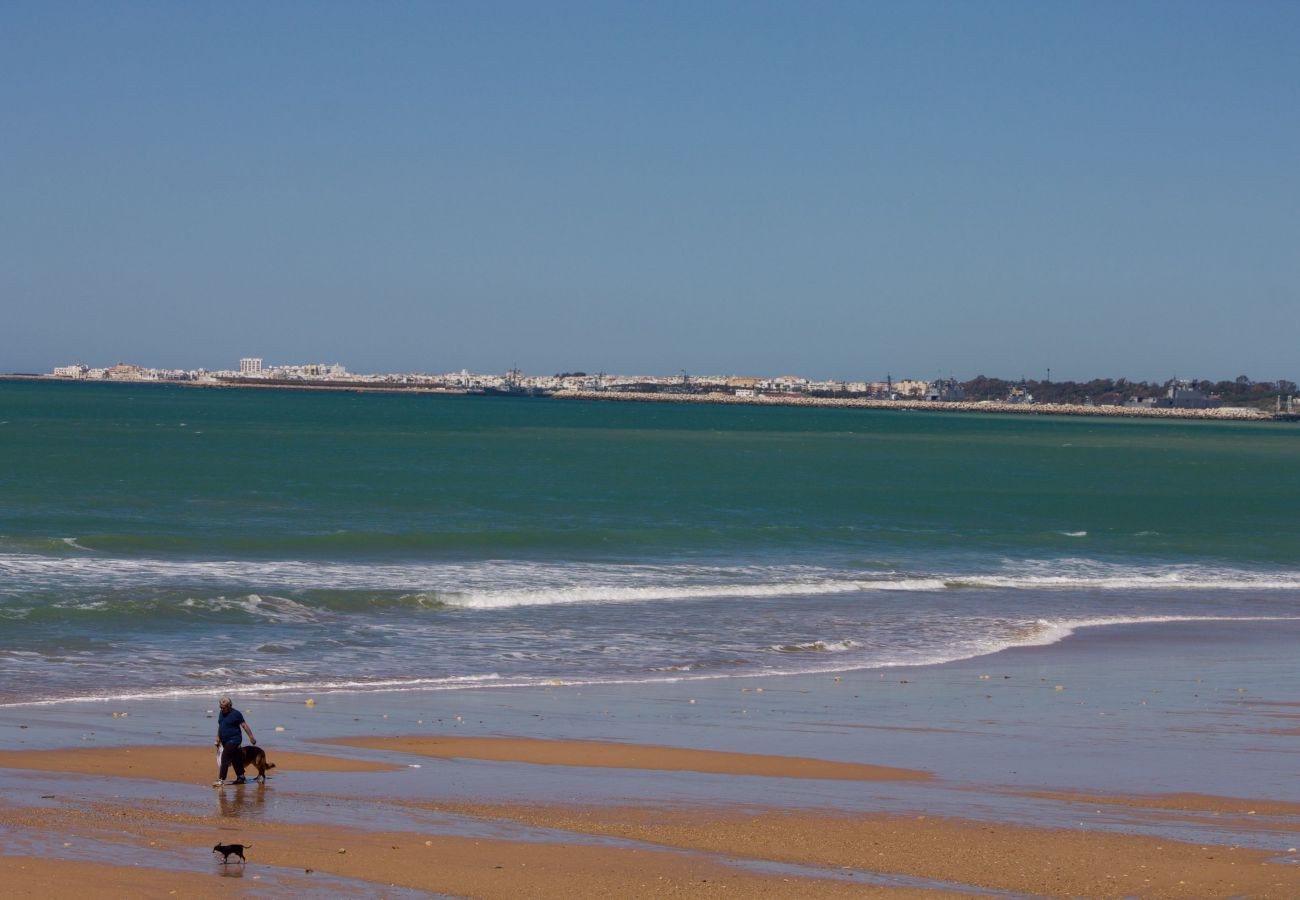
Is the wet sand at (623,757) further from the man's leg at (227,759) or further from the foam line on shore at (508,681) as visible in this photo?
the foam line on shore at (508,681)

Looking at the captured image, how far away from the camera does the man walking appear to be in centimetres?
1228

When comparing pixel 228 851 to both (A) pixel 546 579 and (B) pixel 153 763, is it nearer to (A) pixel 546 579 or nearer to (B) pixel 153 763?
(B) pixel 153 763

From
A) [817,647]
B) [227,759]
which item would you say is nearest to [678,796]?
[227,759]

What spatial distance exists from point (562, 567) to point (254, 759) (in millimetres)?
19561

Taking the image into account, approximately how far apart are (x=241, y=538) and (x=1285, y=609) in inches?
928

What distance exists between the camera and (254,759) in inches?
488

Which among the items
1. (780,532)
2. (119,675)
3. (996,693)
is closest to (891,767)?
(996,693)

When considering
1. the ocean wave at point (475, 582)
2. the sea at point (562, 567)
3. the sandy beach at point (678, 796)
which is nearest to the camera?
the sandy beach at point (678, 796)

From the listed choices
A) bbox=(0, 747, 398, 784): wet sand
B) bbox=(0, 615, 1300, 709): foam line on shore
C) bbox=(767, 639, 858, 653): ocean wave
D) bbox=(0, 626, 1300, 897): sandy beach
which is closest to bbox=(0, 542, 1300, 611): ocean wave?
bbox=(767, 639, 858, 653): ocean wave

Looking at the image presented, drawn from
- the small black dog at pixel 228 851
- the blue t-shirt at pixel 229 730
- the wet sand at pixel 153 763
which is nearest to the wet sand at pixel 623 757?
the wet sand at pixel 153 763

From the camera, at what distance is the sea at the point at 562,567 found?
20.4 metres

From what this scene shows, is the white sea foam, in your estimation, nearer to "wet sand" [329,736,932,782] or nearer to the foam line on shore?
the foam line on shore

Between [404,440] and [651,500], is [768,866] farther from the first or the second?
[404,440]

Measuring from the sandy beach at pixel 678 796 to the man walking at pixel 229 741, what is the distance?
22 cm
